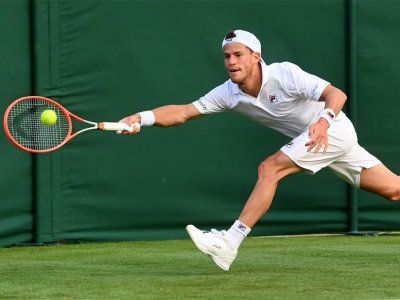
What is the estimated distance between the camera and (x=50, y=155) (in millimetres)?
8891

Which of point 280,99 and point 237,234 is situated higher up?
point 280,99

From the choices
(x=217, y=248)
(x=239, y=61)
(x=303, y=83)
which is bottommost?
(x=217, y=248)

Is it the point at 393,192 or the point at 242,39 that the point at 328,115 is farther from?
the point at 393,192

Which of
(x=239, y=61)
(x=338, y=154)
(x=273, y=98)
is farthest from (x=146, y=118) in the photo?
(x=338, y=154)

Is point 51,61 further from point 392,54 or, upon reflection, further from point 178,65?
point 392,54

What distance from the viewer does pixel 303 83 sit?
682 centimetres

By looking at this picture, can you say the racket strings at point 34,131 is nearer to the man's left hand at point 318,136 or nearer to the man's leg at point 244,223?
the man's leg at point 244,223

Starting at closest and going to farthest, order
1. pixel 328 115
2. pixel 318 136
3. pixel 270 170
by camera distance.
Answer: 1. pixel 318 136
2. pixel 328 115
3. pixel 270 170

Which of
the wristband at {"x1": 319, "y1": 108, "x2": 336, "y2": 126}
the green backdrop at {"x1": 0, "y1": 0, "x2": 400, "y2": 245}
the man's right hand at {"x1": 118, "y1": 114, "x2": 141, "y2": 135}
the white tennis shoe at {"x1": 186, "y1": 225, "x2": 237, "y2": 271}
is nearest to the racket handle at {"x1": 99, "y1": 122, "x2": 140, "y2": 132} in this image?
the man's right hand at {"x1": 118, "y1": 114, "x2": 141, "y2": 135}

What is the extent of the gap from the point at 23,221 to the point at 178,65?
1.72 meters

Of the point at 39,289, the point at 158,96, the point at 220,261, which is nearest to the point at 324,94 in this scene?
the point at 220,261

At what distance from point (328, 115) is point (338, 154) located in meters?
0.58

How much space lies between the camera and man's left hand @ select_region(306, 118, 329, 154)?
6.33m

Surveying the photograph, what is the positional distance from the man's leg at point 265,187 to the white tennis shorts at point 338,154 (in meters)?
0.06
